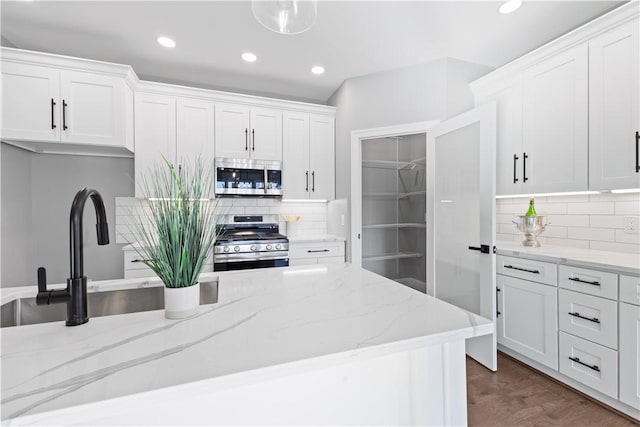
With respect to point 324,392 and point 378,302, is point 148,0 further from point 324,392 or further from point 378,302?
point 324,392

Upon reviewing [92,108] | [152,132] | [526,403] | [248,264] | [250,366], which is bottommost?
[526,403]

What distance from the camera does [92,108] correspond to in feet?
8.18

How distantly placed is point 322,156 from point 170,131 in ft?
5.70

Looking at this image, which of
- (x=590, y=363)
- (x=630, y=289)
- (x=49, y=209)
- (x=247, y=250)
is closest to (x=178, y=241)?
(x=247, y=250)

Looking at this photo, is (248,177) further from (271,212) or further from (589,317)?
(589,317)

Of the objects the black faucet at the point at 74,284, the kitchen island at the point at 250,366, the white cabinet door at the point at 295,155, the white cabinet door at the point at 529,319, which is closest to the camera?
the kitchen island at the point at 250,366

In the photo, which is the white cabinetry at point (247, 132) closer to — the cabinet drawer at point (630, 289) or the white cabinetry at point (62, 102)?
the white cabinetry at point (62, 102)

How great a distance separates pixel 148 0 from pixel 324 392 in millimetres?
2710

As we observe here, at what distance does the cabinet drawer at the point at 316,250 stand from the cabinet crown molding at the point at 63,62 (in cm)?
232

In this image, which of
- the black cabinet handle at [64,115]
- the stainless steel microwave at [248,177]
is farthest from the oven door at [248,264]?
the black cabinet handle at [64,115]

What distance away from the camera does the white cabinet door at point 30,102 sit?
2260 millimetres

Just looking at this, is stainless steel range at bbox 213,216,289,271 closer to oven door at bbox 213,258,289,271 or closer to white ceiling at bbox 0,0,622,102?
oven door at bbox 213,258,289,271

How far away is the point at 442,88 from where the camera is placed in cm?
277

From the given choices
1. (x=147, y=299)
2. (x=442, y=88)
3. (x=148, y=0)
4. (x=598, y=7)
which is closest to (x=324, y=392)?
(x=147, y=299)
